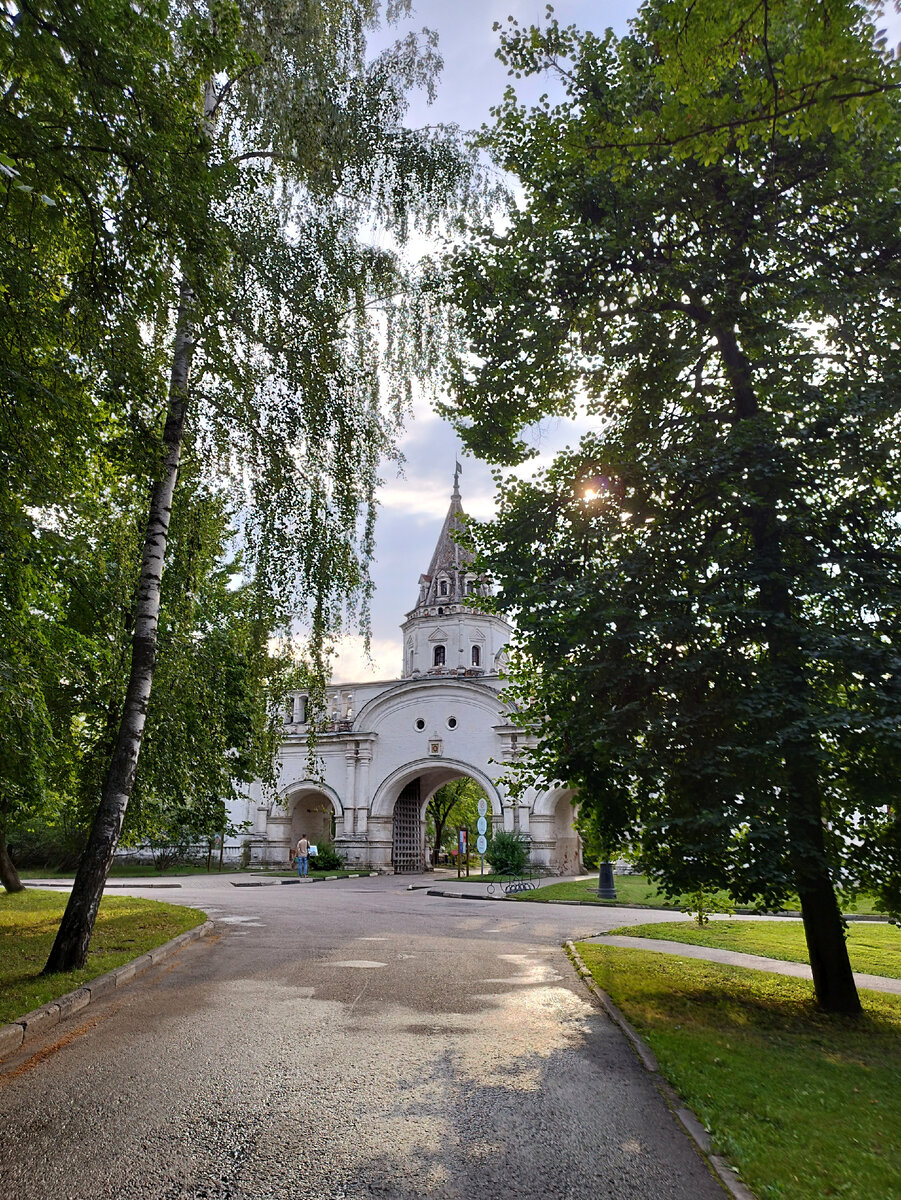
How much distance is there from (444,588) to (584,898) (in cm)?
2591

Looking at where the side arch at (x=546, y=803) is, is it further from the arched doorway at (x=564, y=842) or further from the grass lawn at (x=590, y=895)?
the grass lawn at (x=590, y=895)

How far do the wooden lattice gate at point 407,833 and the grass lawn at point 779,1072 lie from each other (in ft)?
106

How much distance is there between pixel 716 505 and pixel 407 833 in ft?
119

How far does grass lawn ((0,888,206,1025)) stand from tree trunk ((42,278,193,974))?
1.55 feet

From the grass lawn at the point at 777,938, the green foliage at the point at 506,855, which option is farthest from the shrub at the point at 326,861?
the grass lawn at the point at 777,938

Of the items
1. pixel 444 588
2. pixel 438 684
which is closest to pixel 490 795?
pixel 438 684

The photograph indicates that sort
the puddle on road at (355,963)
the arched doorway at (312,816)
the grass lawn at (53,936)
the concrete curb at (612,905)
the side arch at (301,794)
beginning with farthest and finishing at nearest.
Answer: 1. the arched doorway at (312,816)
2. the side arch at (301,794)
3. the concrete curb at (612,905)
4. the puddle on road at (355,963)
5. the grass lawn at (53,936)

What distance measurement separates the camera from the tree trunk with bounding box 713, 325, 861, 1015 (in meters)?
7.71

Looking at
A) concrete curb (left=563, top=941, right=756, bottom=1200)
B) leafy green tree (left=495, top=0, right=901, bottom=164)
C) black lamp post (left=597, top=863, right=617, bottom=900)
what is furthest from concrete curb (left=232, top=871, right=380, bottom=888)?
leafy green tree (left=495, top=0, right=901, bottom=164)

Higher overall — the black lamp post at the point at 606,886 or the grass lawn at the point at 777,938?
the black lamp post at the point at 606,886

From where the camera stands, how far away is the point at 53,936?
12.6m

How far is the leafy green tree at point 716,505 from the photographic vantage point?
7871mm

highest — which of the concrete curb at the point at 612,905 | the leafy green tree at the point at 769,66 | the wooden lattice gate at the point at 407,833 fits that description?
the leafy green tree at the point at 769,66

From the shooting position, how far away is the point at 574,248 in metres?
10.2
